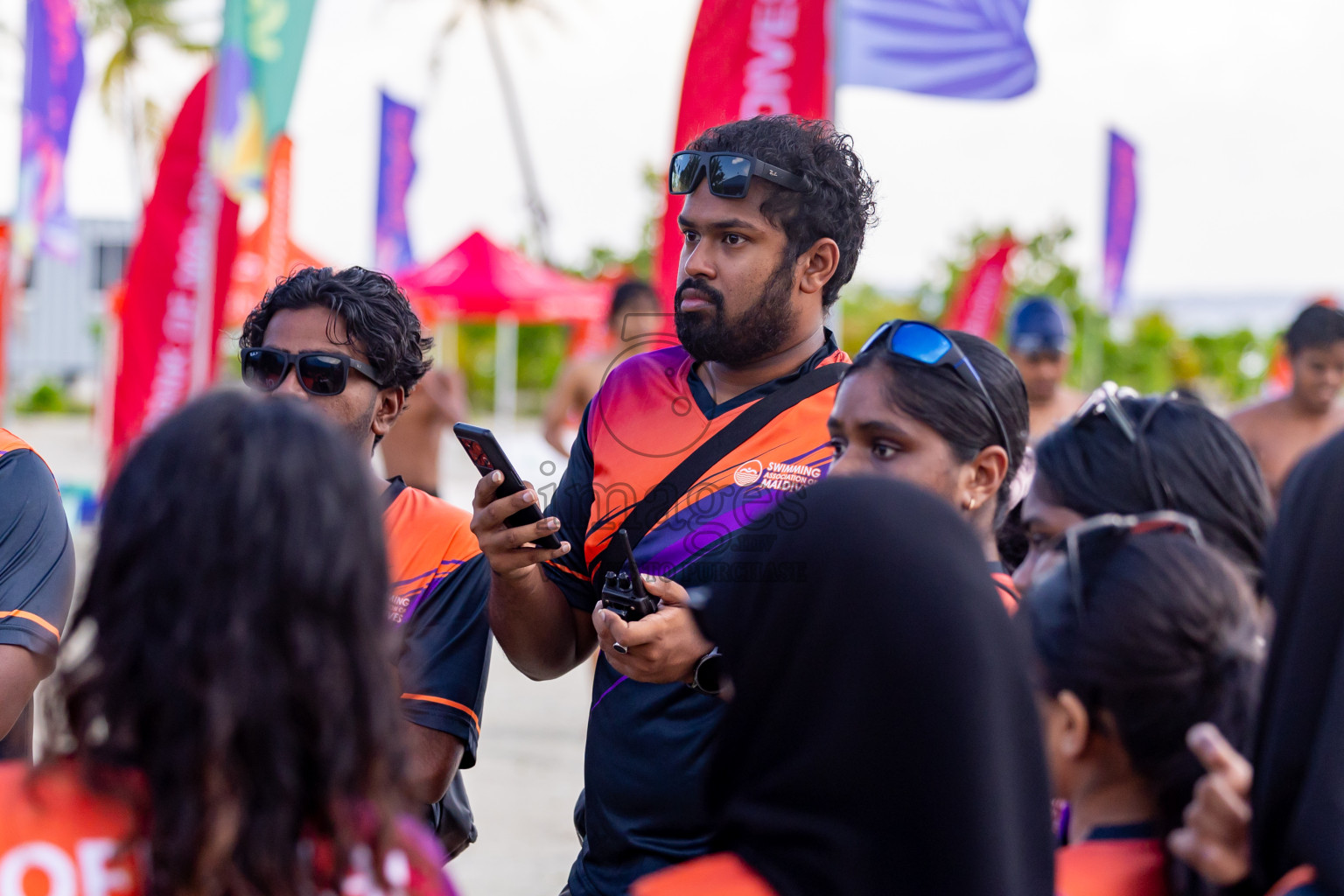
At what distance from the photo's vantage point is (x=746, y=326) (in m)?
2.53

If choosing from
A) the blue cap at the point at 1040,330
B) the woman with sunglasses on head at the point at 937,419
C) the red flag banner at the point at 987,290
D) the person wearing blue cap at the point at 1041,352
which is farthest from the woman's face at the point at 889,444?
the red flag banner at the point at 987,290

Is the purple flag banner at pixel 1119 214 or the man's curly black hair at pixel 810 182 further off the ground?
the purple flag banner at pixel 1119 214

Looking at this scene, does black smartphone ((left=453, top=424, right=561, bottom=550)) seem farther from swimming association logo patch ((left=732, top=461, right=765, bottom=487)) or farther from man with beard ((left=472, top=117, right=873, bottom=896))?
swimming association logo patch ((left=732, top=461, right=765, bottom=487))

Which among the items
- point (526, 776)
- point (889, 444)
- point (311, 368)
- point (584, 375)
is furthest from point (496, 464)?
point (584, 375)

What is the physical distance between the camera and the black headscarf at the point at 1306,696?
4.33ft

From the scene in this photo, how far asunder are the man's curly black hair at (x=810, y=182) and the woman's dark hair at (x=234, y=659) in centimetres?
152

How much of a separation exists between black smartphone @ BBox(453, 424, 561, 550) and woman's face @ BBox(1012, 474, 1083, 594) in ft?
2.83

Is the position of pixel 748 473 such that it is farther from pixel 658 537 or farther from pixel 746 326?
pixel 746 326

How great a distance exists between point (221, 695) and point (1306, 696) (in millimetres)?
1154

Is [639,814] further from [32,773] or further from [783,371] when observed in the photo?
[32,773]

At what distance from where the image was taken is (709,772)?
146cm

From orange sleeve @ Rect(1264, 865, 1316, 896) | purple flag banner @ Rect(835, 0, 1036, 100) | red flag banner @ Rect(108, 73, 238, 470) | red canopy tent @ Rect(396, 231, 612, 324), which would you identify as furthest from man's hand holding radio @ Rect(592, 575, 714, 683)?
red canopy tent @ Rect(396, 231, 612, 324)

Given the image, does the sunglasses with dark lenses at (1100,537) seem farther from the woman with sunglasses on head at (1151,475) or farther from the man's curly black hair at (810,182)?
the man's curly black hair at (810,182)

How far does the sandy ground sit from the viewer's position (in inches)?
188
